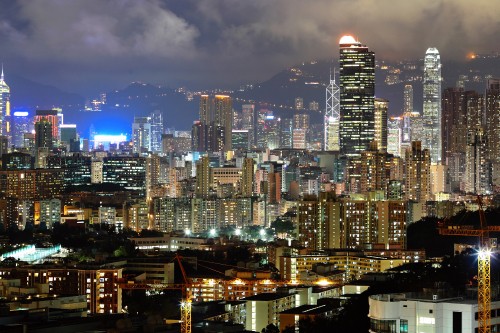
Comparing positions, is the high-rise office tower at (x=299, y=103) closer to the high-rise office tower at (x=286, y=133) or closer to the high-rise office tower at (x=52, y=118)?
the high-rise office tower at (x=286, y=133)

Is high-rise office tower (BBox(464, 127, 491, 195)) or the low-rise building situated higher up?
high-rise office tower (BBox(464, 127, 491, 195))

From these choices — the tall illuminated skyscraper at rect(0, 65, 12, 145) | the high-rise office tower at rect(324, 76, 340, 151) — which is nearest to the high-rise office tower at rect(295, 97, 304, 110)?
the high-rise office tower at rect(324, 76, 340, 151)

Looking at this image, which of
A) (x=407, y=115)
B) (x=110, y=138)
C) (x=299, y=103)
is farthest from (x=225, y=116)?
(x=407, y=115)

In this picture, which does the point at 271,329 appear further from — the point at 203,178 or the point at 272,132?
the point at 272,132

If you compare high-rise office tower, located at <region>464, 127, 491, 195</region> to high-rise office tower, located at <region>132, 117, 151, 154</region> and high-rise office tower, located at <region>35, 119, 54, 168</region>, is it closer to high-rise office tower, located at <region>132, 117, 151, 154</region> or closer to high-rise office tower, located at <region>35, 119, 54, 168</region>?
high-rise office tower, located at <region>35, 119, 54, 168</region>

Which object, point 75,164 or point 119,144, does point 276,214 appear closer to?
point 75,164

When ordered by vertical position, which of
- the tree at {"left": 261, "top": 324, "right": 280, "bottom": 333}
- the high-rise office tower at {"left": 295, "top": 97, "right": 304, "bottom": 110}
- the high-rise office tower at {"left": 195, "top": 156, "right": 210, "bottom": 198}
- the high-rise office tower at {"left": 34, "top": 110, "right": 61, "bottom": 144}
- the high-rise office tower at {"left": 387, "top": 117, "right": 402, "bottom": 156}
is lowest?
the tree at {"left": 261, "top": 324, "right": 280, "bottom": 333}

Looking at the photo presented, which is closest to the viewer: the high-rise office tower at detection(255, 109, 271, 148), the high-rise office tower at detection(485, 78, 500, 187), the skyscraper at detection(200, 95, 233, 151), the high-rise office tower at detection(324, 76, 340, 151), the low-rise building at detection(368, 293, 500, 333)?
the low-rise building at detection(368, 293, 500, 333)
